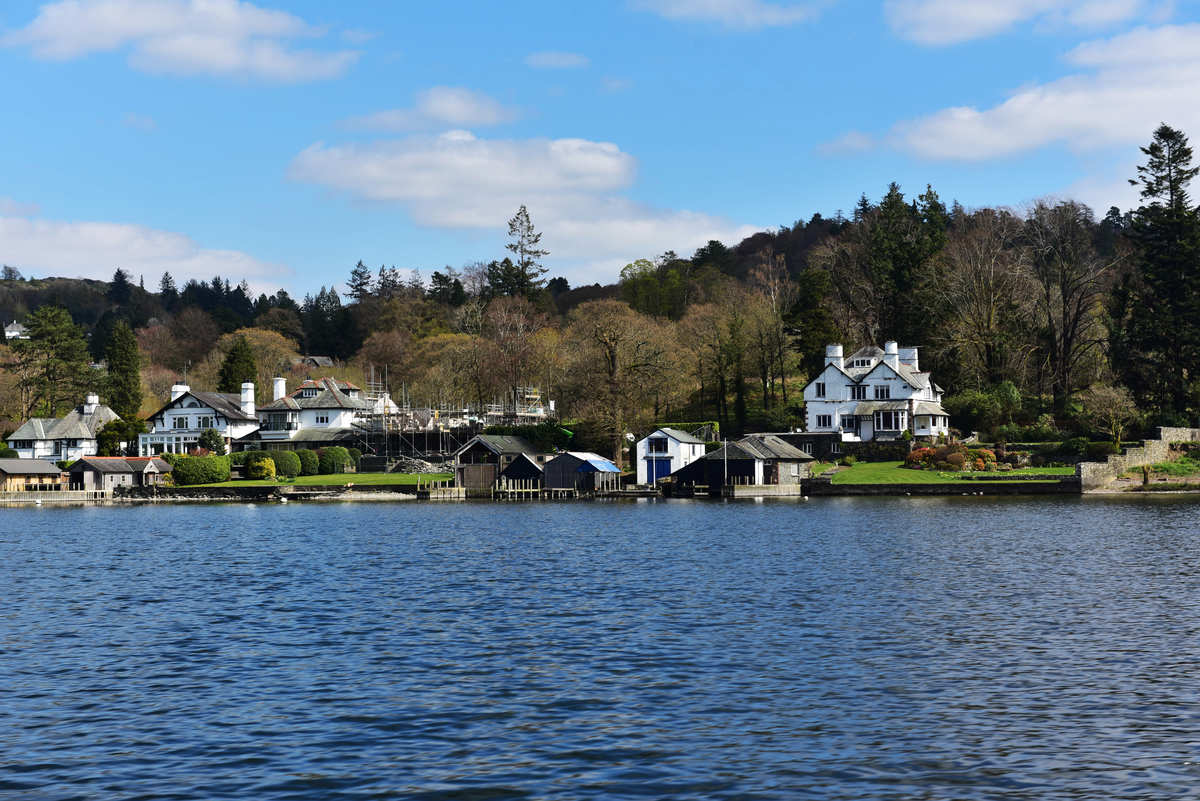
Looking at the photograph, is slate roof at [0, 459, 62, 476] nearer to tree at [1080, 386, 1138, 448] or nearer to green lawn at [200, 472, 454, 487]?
green lawn at [200, 472, 454, 487]

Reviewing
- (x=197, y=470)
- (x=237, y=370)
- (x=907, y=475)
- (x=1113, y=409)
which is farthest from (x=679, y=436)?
(x=237, y=370)

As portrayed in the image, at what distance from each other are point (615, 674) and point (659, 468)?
2964 inches

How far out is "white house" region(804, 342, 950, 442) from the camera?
103m

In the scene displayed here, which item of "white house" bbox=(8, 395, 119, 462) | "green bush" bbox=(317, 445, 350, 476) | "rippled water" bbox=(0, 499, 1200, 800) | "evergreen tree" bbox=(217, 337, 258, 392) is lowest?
"rippled water" bbox=(0, 499, 1200, 800)

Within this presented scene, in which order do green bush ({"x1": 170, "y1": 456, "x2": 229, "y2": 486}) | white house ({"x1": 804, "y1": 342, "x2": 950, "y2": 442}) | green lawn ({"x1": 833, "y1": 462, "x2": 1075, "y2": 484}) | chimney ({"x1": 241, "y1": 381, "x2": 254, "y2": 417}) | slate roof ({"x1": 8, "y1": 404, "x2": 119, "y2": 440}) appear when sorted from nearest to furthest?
green lawn ({"x1": 833, "y1": 462, "x2": 1075, "y2": 484}) → white house ({"x1": 804, "y1": 342, "x2": 950, "y2": 442}) → green bush ({"x1": 170, "y1": 456, "x2": 229, "y2": 486}) → slate roof ({"x1": 8, "y1": 404, "x2": 119, "y2": 440}) → chimney ({"x1": 241, "y1": 381, "x2": 254, "y2": 417})

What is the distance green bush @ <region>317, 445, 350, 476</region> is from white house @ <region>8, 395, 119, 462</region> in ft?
106

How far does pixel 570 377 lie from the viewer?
111125mm

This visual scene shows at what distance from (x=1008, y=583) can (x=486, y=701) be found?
72.7ft

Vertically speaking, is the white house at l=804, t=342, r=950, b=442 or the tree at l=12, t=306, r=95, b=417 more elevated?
the tree at l=12, t=306, r=95, b=417

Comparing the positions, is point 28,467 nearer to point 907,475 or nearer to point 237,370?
point 237,370

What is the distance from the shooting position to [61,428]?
428 feet

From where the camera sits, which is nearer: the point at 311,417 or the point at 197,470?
the point at 197,470

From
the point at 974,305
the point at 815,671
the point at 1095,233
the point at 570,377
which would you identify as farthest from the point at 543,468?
the point at 1095,233

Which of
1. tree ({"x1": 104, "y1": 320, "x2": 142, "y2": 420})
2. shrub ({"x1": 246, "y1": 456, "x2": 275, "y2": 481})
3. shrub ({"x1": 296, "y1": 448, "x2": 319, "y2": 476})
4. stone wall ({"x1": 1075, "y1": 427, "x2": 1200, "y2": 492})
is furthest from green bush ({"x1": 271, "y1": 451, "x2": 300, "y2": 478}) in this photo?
stone wall ({"x1": 1075, "y1": 427, "x2": 1200, "y2": 492})
